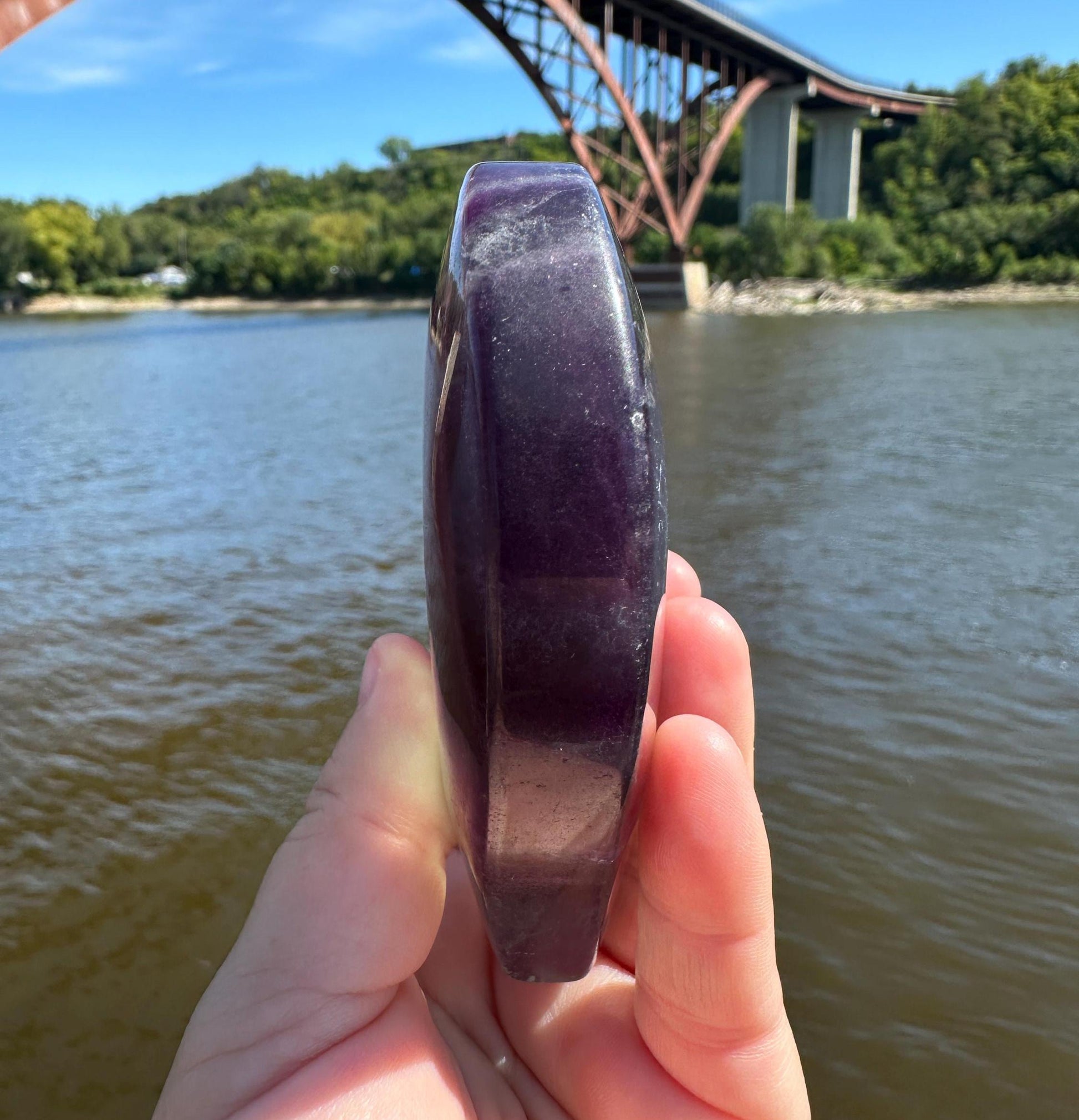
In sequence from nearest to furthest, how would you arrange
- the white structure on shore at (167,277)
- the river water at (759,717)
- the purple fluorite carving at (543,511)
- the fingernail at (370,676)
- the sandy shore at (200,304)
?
the purple fluorite carving at (543,511)
the fingernail at (370,676)
the river water at (759,717)
the sandy shore at (200,304)
the white structure on shore at (167,277)

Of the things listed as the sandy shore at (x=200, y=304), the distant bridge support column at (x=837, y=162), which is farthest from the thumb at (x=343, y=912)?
the distant bridge support column at (x=837, y=162)

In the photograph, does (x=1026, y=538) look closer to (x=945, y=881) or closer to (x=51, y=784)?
(x=945, y=881)

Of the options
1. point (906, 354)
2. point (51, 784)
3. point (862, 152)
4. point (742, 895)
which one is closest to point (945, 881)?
point (742, 895)

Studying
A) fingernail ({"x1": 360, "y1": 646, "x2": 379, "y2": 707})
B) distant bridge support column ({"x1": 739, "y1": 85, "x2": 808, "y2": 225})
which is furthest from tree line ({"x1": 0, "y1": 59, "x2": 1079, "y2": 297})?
fingernail ({"x1": 360, "y1": 646, "x2": 379, "y2": 707})

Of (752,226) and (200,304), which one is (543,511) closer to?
(752,226)

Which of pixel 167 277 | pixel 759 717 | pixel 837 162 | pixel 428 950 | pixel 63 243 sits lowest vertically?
pixel 759 717

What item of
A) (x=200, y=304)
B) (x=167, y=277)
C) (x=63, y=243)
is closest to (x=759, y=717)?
(x=200, y=304)

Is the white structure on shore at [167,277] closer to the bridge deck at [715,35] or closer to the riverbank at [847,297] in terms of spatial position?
the riverbank at [847,297]
